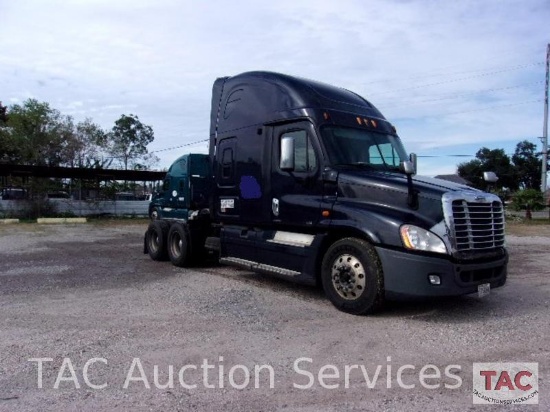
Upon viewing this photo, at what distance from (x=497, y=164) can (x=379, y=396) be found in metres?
77.3

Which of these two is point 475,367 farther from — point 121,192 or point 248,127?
point 121,192

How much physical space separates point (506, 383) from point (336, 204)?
10.3ft

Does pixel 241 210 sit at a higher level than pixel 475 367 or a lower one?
higher

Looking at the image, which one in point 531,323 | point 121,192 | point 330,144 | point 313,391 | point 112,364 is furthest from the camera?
point 121,192

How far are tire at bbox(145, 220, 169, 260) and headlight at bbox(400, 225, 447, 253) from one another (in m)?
6.71

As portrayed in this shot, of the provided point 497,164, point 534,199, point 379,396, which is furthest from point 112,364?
point 497,164

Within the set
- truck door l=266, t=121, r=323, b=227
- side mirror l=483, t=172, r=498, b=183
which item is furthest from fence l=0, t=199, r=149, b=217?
side mirror l=483, t=172, r=498, b=183

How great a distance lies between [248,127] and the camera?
837 centimetres

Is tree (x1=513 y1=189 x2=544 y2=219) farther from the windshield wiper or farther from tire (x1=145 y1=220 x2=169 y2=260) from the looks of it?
the windshield wiper

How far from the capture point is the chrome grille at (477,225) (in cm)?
604

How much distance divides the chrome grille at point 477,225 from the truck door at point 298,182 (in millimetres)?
1855

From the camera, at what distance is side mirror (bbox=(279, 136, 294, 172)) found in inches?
281

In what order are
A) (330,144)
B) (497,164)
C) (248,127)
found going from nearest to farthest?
(330,144), (248,127), (497,164)

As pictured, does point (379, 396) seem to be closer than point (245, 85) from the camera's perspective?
Yes
